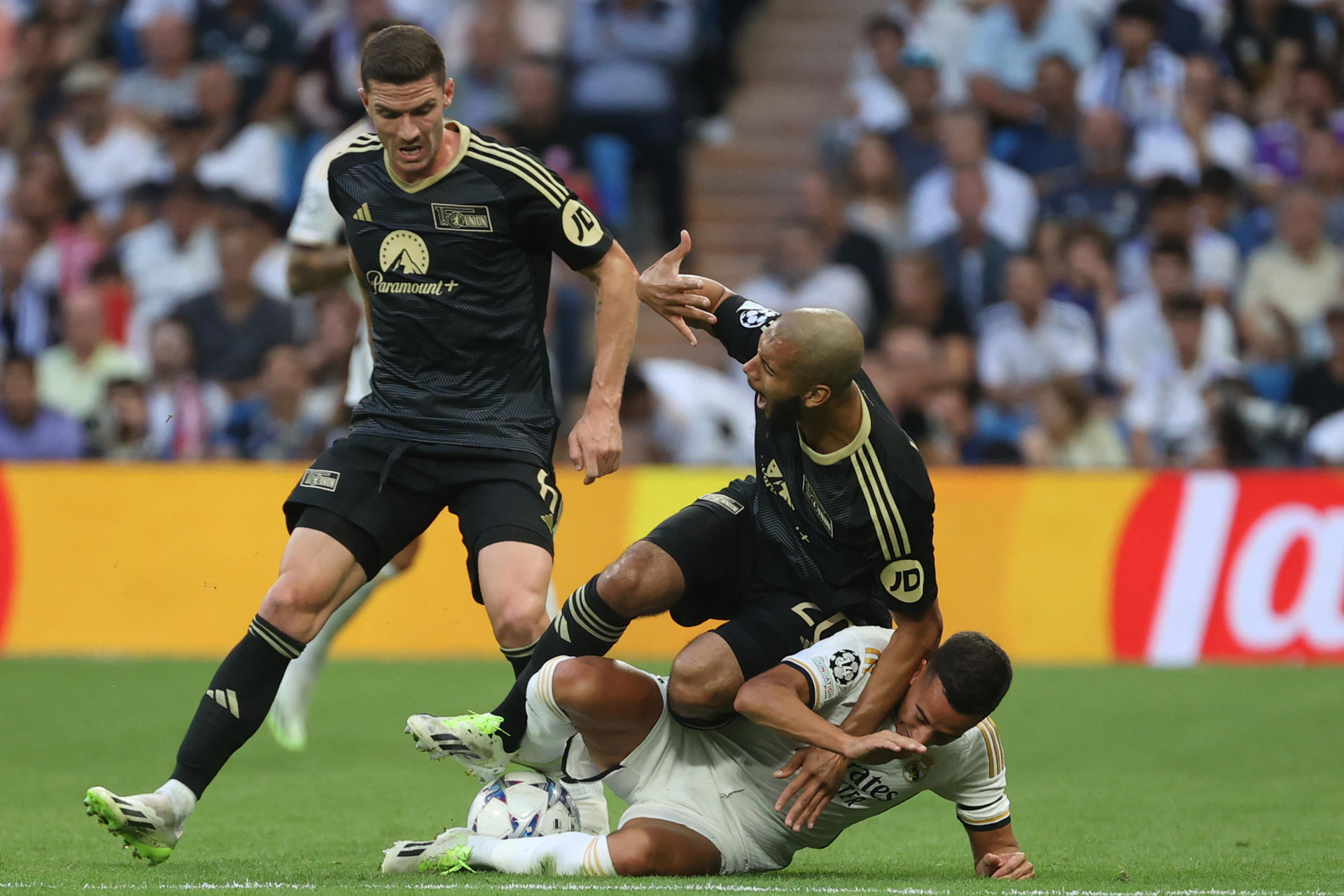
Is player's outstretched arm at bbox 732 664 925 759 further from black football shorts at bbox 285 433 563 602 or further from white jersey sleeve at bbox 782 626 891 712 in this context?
black football shorts at bbox 285 433 563 602

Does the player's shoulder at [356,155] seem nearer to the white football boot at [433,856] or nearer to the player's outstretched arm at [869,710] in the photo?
the white football boot at [433,856]

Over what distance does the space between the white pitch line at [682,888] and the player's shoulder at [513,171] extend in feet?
7.24

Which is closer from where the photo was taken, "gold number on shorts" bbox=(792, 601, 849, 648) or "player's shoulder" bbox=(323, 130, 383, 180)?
"gold number on shorts" bbox=(792, 601, 849, 648)

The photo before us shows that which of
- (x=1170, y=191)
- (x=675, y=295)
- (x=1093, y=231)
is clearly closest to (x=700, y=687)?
(x=675, y=295)

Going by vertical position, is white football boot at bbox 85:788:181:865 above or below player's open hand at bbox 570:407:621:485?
below

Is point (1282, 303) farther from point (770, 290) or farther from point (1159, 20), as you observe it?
point (770, 290)

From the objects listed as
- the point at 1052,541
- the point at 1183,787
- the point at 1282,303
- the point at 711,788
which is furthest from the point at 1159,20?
the point at 711,788

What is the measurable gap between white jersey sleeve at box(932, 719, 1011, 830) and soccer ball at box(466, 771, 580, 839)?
1.13m

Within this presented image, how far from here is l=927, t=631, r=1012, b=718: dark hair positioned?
529 cm

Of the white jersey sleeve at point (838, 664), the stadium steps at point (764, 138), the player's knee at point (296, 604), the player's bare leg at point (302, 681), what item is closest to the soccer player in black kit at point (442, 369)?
the player's knee at point (296, 604)

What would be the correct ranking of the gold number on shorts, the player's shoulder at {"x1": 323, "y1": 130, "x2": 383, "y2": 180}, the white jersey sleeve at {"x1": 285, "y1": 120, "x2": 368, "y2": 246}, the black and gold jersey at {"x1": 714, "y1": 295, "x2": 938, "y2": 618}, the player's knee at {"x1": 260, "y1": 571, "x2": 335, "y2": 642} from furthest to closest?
the white jersey sleeve at {"x1": 285, "y1": 120, "x2": 368, "y2": 246}
the player's shoulder at {"x1": 323, "y1": 130, "x2": 383, "y2": 180}
the gold number on shorts
the player's knee at {"x1": 260, "y1": 571, "x2": 335, "y2": 642}
the black and gold jersey at {"x1": 714, "y1": 295, "x2": 938, "y2": 618}

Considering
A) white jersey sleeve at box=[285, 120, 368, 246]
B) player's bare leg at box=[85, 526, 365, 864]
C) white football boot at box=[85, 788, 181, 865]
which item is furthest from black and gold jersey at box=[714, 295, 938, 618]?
white football boot at box=[85, 788, 181, 865]

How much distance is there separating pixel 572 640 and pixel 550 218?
1366mm

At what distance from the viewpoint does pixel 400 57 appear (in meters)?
5.85
